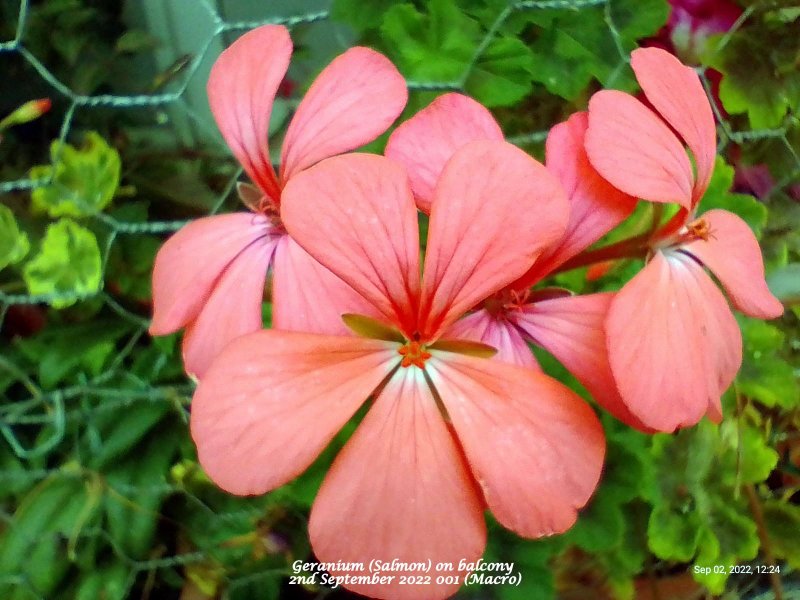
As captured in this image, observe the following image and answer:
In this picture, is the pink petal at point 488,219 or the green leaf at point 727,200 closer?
the pink petal at point 488,219

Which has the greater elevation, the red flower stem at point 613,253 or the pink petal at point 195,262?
the red flower stem at point 613,253

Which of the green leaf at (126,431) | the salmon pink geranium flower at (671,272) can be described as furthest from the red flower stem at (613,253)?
the green leaf at (126,431)

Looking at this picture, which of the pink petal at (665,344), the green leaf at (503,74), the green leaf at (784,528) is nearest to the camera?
the pink petal at (665,344)

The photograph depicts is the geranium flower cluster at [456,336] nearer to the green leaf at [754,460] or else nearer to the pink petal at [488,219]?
the pink petal at [488,219]

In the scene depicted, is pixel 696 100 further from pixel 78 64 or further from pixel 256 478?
pixel 78 64

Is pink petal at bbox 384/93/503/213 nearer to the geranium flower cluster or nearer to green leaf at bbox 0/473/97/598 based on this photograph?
the geranium flower cluster

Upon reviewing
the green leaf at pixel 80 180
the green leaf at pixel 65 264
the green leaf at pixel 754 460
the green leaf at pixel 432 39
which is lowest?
the green leaf at pixel 754 460

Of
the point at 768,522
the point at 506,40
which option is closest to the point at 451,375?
the point at 506,40

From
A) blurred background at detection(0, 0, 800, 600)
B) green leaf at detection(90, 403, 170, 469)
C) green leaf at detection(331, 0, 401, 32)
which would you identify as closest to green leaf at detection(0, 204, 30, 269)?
blurred background at detection(0, 0, 800, 600)
